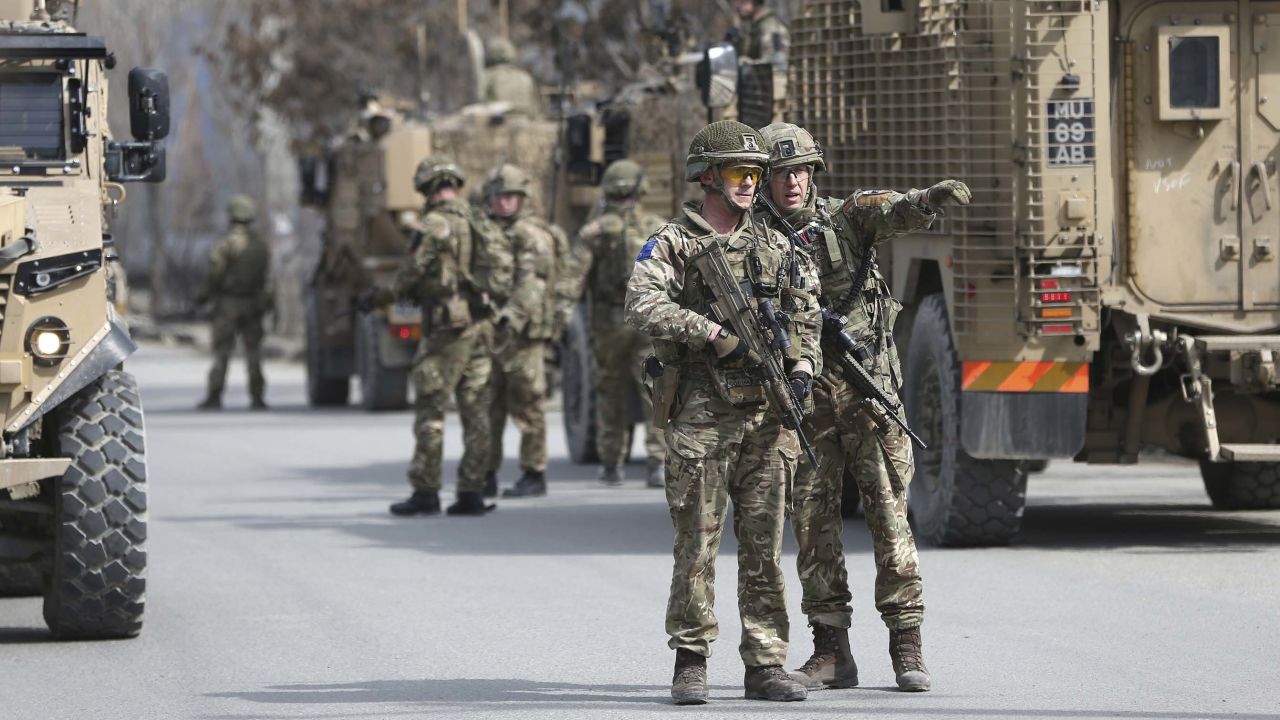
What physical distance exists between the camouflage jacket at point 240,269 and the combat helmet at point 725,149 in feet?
56.2

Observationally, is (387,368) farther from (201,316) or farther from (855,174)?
(201,316)

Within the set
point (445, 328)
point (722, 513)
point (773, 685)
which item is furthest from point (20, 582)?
point (773, 685)

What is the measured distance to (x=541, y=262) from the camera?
14609 millimetres

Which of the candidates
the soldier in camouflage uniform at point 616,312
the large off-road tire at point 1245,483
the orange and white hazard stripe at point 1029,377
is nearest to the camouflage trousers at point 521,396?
the soldier in camouflage uniform at point 616,312

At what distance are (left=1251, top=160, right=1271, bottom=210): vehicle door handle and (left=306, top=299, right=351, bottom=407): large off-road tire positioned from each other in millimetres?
14533

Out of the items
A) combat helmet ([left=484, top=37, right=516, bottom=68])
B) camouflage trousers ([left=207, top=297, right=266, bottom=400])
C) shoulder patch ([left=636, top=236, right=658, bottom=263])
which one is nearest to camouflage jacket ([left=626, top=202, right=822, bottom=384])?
shoulder patch ([left=636, top=236, right=658, bottom=263])

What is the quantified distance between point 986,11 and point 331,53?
24.7 meters

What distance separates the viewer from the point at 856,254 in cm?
849

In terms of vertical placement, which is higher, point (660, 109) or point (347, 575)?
point (660, 109)

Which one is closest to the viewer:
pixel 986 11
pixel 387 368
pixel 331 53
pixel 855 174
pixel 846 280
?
pixel 846 280

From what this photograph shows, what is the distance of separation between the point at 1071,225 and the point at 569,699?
432cm

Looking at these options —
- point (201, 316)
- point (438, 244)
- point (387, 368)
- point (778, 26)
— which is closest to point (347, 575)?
point (438, 244)

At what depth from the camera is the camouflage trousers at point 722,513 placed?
25.8 ft

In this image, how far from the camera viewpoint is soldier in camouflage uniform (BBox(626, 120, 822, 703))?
785cm
